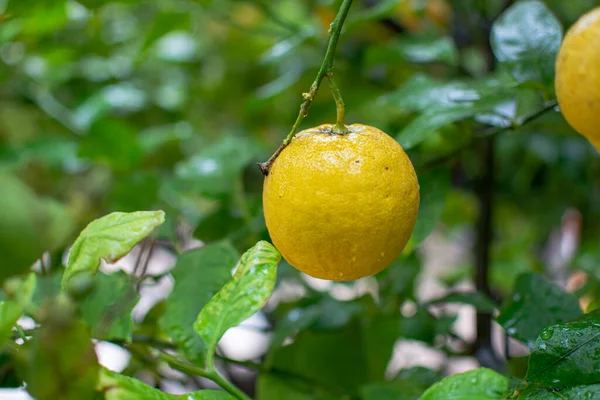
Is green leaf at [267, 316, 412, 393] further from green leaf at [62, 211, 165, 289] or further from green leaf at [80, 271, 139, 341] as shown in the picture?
green leaf at [62, 211, 165, 289]

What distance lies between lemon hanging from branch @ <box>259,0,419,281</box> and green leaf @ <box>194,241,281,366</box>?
24 millimetres

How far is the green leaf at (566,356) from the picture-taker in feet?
1.11

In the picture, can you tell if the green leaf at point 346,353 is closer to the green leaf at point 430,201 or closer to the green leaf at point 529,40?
the green leaf at point 430,201

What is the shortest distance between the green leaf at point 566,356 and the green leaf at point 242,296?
17cm

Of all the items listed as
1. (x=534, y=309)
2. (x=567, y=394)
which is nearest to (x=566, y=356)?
(x=567, y=394)

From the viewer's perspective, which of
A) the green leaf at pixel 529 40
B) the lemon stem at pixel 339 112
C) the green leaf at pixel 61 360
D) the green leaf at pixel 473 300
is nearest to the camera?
the green leaf at pixel 61 360

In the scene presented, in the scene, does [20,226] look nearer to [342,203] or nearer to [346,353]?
[342,203]

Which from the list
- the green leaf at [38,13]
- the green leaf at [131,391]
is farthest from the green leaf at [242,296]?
the green leaf at [38,13]

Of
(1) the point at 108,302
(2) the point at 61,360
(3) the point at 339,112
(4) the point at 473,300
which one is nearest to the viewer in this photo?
(2) the point at 61,360

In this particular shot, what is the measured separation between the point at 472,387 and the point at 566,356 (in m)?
0.06

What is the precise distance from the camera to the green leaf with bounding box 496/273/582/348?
0.47m

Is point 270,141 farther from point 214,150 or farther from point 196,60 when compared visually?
point 214,150

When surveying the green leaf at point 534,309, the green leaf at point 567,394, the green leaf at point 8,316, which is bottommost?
the green leaf at point 534,309

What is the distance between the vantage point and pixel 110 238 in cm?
35
